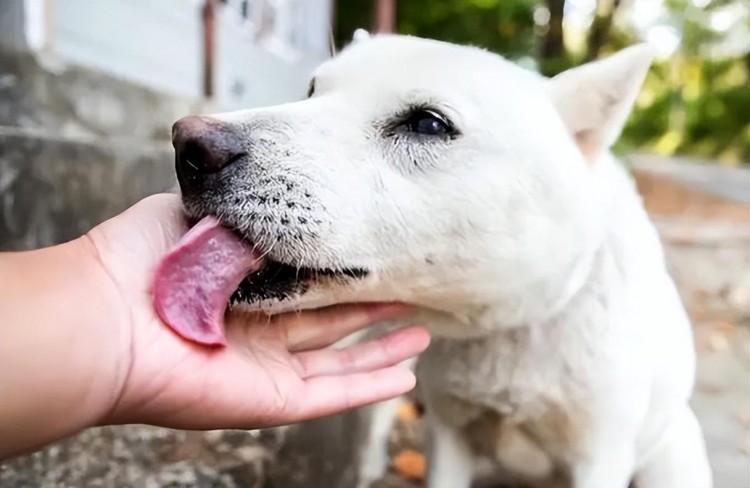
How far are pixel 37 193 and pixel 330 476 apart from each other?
58.8 inches

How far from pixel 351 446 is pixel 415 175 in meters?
1.49

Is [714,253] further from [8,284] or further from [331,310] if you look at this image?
[8,284]

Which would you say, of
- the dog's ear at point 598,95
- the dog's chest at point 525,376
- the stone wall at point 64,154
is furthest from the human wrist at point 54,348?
the stone wall at point 64,154

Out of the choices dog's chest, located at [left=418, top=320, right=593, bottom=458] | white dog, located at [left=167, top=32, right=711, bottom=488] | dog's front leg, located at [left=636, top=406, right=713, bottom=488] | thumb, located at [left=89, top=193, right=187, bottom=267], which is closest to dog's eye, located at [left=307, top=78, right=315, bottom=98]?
white dog, located at [left=167, top=32, right=711, bottom=488]

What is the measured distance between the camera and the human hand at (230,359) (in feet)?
5.19

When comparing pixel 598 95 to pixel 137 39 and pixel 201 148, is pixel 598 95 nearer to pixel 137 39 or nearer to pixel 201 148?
pixel 201 148

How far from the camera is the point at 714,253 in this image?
608cm

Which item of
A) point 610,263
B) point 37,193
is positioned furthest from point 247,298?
point 37,193

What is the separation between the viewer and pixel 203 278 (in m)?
1.60

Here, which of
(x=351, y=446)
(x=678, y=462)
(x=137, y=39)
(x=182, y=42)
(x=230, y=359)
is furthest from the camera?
(x=182, y=42)

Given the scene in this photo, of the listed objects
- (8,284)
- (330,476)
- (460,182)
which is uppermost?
(460,182)

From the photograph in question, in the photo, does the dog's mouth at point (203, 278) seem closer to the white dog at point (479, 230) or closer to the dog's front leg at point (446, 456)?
the white dog at point (479, 230)

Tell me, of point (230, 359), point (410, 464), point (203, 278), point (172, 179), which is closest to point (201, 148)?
point (203, 278)

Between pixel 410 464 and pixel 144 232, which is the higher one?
pixel 144 232
